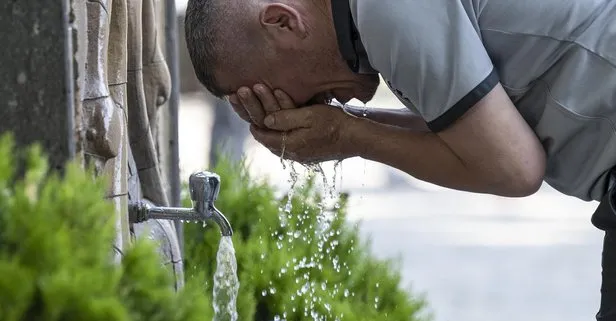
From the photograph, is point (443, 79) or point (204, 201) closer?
point (443, 79)

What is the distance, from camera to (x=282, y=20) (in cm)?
Answer: 216

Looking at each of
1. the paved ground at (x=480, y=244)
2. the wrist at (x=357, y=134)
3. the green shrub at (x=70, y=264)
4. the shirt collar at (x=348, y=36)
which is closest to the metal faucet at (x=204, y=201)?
the wrist at (x=357, y=134)

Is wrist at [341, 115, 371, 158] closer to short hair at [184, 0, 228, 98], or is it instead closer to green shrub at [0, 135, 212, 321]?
short hair at [184, 0, 228, 98]

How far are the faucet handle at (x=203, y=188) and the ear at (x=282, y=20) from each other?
0.33 meters

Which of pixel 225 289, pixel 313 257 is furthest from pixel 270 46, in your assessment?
pixel 313 257

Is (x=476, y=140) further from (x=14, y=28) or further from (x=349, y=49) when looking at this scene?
(x=14, y=28)

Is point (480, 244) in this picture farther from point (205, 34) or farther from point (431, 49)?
point (431, 49)

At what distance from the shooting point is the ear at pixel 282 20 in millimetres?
Answer: 2145

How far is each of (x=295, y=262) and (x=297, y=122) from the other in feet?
3.55

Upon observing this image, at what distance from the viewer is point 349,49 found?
212 centimetres

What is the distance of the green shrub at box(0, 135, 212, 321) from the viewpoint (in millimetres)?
1225

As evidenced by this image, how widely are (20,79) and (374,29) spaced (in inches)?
25.2

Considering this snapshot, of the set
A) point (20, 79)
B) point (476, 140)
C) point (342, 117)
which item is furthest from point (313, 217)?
point (20, 79)

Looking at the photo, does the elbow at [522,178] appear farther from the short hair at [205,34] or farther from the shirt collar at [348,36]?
the short hair at [205,34]
